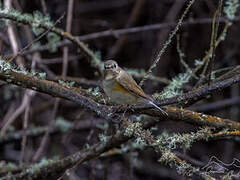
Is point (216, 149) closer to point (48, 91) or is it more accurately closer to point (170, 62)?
point (170, 62)

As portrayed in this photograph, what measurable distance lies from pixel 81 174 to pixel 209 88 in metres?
3.04

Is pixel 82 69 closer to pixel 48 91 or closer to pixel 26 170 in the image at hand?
pixel 26 170

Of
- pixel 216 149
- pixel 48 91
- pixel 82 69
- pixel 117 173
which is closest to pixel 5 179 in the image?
pixel 48 91

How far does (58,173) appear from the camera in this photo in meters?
2.59

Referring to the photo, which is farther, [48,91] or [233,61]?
[233,61]

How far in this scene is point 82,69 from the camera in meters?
4.62

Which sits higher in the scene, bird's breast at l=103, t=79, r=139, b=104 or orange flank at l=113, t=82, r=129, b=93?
orange flank at l=113, t=82, r=129, b=93

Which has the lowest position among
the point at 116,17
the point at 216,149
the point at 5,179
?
the point at 5,179

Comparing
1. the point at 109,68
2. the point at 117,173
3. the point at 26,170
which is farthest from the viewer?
the point at 117,173

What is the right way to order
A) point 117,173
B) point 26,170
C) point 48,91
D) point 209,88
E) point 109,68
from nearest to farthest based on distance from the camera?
1. point 209,88
2. point 48,91
3. point 109,68
4. point 26,170
5. point 117,173

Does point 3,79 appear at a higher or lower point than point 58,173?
higher

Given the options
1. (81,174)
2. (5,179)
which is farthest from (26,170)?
(81,174)

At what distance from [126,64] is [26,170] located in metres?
2.44

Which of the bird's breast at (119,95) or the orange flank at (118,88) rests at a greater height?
the orange flank at (118,88)
